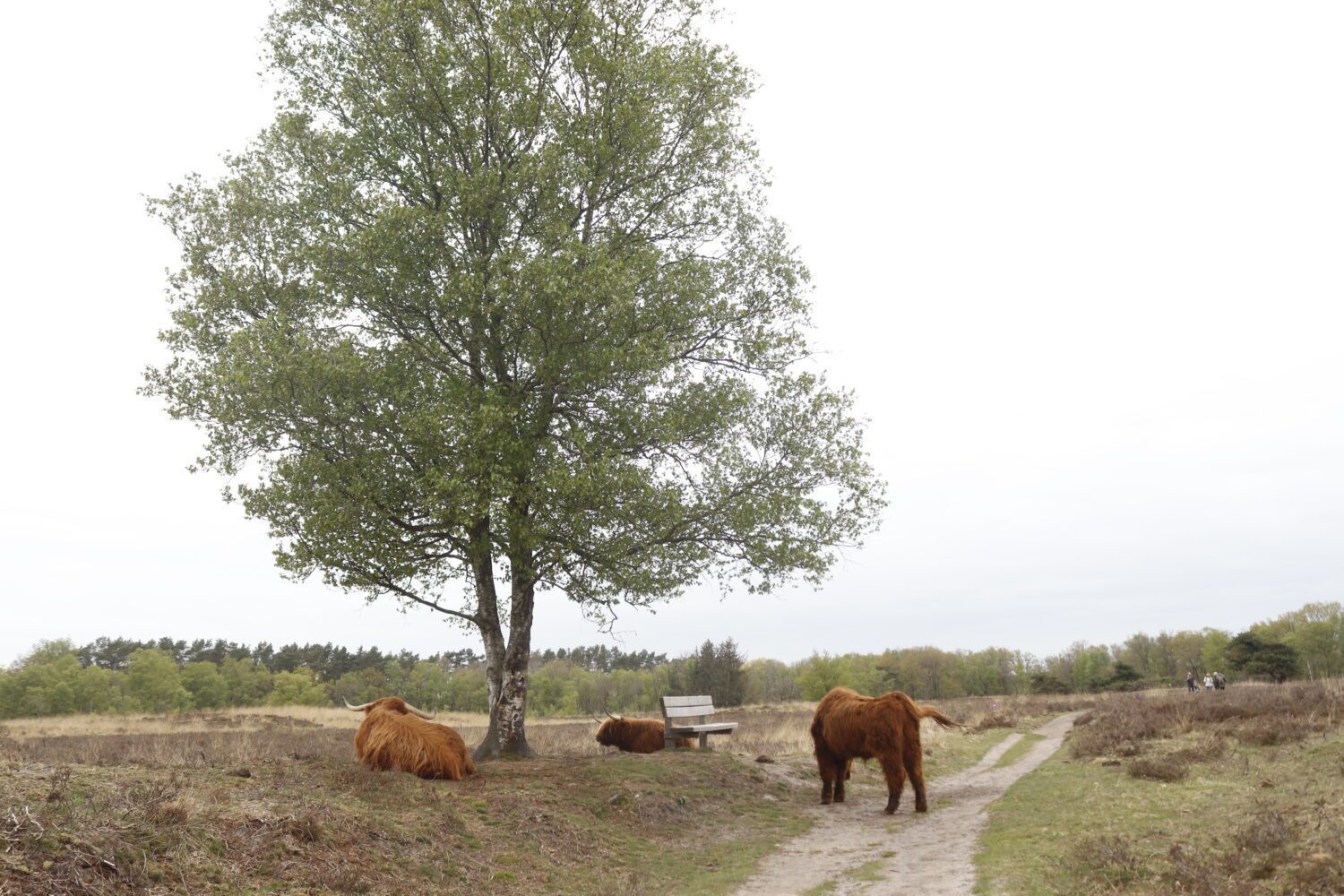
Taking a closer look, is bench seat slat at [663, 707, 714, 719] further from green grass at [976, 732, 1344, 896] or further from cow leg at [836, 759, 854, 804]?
green grass at [976, 732, 1344, 896]

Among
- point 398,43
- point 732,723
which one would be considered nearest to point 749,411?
point 732,723

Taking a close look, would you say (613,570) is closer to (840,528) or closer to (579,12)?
(840,528)

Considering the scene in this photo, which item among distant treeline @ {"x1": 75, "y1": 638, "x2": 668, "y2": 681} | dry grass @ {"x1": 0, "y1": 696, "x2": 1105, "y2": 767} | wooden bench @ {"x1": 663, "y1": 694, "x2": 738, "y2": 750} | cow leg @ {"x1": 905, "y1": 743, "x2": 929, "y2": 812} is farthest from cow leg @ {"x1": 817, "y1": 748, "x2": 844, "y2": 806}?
distant treeline @ {"x1": 75, "y1": 638, "x2": 668, "y2": 681}

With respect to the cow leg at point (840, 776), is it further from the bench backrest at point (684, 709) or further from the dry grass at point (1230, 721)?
the dry grass at point (1230, 721)

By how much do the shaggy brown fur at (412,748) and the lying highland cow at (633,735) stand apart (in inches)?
328

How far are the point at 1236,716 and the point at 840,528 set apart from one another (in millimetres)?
11618

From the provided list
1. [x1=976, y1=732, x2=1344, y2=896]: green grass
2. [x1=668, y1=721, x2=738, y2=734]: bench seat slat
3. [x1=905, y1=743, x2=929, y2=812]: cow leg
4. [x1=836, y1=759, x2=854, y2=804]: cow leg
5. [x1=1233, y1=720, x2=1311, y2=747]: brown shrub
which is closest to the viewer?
[x1=976, y1=732, x2=1344, y2=896]: green grass

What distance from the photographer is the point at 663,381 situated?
16172 millimetres

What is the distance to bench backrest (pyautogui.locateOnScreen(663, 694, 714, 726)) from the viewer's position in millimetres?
19750

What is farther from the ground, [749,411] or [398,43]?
[398,43]

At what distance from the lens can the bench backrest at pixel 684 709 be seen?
64.8 feet

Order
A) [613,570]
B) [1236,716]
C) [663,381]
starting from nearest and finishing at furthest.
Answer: [613,570] → [663,381] → [1236,716]

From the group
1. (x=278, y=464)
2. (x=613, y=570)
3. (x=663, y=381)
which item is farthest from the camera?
(x=663, y=381)

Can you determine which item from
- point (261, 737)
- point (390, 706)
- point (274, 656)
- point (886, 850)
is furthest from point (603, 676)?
point (886, 850)
